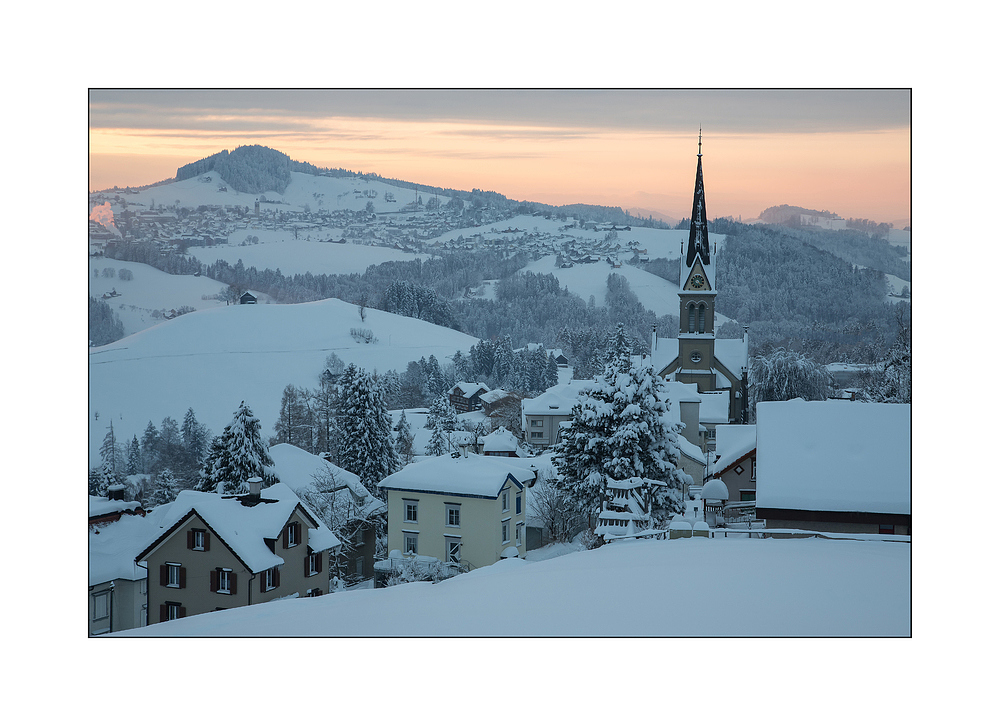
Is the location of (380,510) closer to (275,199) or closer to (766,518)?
(275,199)

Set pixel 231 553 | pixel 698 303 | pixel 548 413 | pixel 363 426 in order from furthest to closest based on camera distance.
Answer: pixel 548 413
pixel 363 426
pixel 698 303
pixel 231 553

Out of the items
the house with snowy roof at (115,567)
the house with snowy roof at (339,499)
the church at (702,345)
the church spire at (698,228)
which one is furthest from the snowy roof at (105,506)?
the church spire at (698,228)

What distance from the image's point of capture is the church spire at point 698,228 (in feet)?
22.6

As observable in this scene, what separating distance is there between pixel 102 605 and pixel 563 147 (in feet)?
16.7

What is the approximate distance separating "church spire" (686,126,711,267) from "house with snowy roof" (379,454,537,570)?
9.12ft

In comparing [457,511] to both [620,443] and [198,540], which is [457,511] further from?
[198,540]

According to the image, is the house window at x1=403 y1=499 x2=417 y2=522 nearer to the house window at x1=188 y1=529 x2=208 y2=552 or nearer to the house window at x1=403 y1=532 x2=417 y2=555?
the house window at x1=403 y1=532 x2=417 y2=555

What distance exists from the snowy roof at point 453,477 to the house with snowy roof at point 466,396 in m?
0.87

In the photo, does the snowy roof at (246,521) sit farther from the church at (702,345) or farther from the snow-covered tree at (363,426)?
the church at (702,345)

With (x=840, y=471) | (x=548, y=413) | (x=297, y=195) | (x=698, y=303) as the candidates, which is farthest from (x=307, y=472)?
(x=840, y=471)

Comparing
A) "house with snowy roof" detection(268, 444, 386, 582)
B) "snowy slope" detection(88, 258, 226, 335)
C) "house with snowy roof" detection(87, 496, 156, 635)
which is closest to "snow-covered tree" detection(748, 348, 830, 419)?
"house with snowy roof" detection(268, 444, 386, 582)

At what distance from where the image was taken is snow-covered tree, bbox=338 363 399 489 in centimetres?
816

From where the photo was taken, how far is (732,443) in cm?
813

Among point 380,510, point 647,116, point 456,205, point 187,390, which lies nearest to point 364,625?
point 380,510
